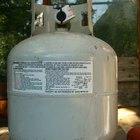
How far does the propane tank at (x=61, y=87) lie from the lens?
6.16 ft

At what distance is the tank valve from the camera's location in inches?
82.0

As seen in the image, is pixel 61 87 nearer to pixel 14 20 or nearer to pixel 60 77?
pixel 60 77

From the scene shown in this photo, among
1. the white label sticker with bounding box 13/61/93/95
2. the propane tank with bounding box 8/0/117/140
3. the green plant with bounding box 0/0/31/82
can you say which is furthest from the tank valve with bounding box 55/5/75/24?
the green plant with bounding box 0/0/31/82

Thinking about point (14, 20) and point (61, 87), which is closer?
point (61, 87)

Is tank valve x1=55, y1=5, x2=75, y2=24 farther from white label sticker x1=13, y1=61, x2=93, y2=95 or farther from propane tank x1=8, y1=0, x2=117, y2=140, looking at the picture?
white label sticker x1=13, y1=61, x2=93, y2=95

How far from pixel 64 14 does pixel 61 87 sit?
0.44 metres

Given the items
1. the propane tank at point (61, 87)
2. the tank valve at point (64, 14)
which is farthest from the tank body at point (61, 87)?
the tank valve at point (64, 14)

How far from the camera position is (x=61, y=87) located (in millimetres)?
1879

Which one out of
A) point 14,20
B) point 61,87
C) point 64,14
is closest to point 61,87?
point 61,87

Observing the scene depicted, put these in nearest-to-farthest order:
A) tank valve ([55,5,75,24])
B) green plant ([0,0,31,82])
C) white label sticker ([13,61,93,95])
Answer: white label sticker ([13,61,93,95])
tank valve ([55,5,75,24])
green plant ([0,0,31,82])

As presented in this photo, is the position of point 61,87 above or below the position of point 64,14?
below

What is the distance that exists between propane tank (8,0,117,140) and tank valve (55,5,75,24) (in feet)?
0.39

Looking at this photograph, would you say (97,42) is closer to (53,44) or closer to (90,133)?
(53,44)

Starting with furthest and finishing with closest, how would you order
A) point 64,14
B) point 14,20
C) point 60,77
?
point 14,20
point 64,14
point 60,77
